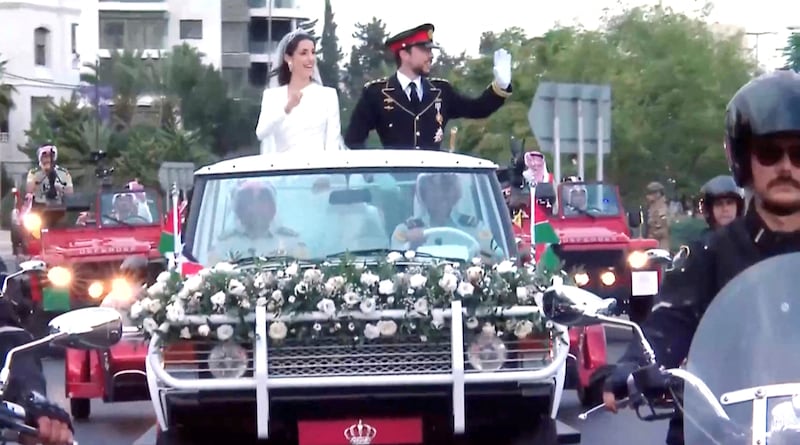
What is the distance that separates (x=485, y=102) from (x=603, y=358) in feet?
6.35

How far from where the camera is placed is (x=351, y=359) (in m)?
7.12

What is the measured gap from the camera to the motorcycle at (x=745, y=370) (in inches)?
142

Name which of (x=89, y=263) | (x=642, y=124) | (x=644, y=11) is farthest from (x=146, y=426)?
(x=644, y=11)

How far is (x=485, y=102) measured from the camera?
11109mm

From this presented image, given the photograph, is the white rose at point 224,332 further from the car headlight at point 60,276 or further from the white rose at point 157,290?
the car headlight at point 60,276

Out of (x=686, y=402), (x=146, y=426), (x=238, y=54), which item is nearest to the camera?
(x=686, y=402)

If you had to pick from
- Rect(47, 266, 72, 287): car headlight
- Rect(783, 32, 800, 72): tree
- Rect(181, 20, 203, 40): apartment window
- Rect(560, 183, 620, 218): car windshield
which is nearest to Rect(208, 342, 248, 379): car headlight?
Rect(783, 32, 800, 72): tree

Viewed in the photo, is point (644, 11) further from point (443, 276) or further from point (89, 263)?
point (443, 276)

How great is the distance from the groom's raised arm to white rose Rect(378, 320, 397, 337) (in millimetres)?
3817

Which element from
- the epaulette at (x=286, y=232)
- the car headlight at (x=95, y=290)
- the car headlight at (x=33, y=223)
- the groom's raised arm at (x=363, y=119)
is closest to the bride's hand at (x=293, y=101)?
the groom's raised arm at (x=363, y=119)

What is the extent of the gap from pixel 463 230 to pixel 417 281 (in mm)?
1430

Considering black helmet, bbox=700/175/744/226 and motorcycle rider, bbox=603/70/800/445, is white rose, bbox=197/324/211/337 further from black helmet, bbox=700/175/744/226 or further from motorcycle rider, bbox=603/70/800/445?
black helmet, bbox=700/175/744/226

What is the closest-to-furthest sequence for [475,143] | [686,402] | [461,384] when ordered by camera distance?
[686,402] → [461,384] → [475,143]

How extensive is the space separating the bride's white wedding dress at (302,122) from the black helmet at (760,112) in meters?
5.86
